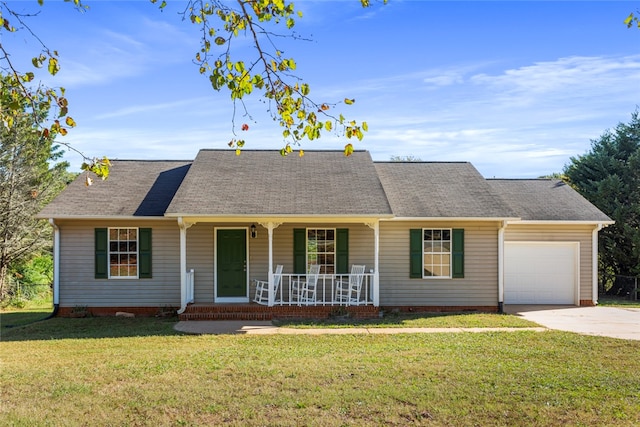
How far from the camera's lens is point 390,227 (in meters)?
14.3

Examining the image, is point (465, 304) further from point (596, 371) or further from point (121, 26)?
point (121, 26)

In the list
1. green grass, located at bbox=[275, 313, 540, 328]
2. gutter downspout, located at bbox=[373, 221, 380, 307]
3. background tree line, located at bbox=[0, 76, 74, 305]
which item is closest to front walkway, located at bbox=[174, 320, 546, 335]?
green grass, located at bbox=[275, 313, 540, 328]

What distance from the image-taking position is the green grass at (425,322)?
12.0 meters

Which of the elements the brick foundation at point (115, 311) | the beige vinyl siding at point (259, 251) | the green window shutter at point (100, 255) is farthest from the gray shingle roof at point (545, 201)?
the green window shutter at point (100, 255)

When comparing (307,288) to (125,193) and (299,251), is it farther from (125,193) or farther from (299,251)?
(125,193)

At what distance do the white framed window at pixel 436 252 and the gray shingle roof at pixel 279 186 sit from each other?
5.63 feet

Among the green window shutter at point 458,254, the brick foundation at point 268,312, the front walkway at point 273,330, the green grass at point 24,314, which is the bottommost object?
the green grass at point 24,314

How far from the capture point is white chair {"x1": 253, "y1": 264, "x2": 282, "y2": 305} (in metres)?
13.5

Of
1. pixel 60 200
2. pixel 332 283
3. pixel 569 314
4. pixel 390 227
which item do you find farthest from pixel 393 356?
pixel 60 200

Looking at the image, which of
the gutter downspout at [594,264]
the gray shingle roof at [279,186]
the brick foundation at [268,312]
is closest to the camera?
the brick foundation at [268,312]

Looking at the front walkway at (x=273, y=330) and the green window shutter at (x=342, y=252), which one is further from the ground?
the green window shutter at (x=342, y=252)

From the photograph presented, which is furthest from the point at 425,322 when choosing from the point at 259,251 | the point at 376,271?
the point at 259,251

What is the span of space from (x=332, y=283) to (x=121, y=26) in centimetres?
816

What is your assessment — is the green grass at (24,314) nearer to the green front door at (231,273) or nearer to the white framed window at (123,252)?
the white framed window at (123,252)
